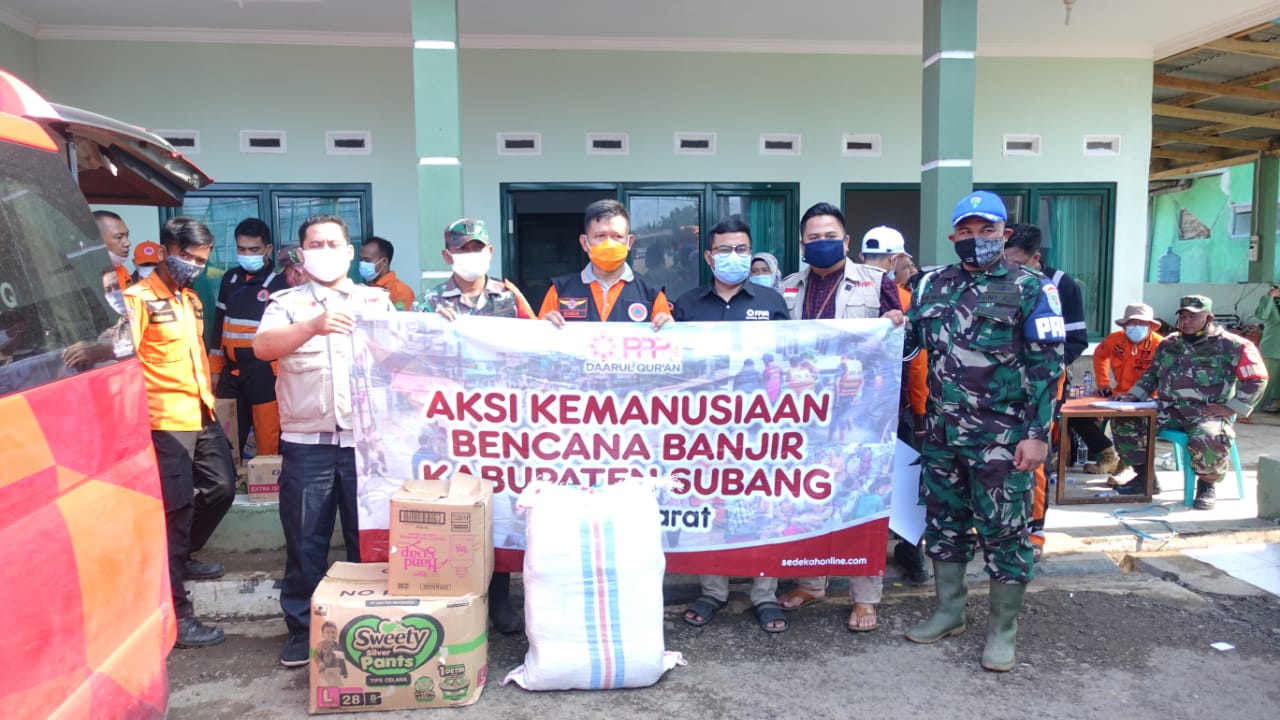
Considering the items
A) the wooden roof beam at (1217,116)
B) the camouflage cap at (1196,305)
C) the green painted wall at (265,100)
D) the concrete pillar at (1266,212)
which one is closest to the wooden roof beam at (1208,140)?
the concrete pillar at (1266,212)

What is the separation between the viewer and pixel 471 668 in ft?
9.47

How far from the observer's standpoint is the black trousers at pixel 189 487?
11.0 feet

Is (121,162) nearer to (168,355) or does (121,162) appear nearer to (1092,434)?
(168,355)

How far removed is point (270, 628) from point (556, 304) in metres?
Answer: 2.13

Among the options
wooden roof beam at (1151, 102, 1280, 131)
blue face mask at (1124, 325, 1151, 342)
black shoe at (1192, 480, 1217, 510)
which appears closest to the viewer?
black shoe at (1192, 480, 1217, 510)

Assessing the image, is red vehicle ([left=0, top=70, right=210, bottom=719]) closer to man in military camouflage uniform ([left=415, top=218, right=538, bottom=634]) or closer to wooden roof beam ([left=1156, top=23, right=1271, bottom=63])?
man in military camouflage uniform ([left=415, top=218, right=538, bottom=634])

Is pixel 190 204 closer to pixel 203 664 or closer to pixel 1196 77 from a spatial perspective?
pixel 203 664

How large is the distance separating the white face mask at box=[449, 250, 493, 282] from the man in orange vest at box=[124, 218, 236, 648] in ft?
3.82

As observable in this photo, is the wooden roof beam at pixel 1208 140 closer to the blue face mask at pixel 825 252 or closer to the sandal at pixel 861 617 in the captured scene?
the blue face mask at pixel 825 252

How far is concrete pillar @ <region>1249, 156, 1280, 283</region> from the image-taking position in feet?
44.7

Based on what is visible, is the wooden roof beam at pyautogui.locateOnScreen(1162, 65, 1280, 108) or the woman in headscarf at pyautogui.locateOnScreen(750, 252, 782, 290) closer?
the woman in headscarf at pyautogui.locateOnScreen(750, 252, 782, 290)

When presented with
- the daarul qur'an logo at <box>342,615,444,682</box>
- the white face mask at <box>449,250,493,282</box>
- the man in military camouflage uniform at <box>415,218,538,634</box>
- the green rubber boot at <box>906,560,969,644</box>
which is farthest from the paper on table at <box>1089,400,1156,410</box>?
the daarul qur'an logo at <box>342,615,444,682</box>

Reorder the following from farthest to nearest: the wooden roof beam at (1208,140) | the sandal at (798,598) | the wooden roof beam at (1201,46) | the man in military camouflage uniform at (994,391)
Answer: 1. the wooden roof beam at (1208,140)
2. the wooden roof beam at (1201,46)
3. the sandal at (798,598)
4. the man in military camouflage uniform at (994,391)

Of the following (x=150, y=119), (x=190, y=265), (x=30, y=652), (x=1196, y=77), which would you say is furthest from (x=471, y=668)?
(x=1196, y=77)
